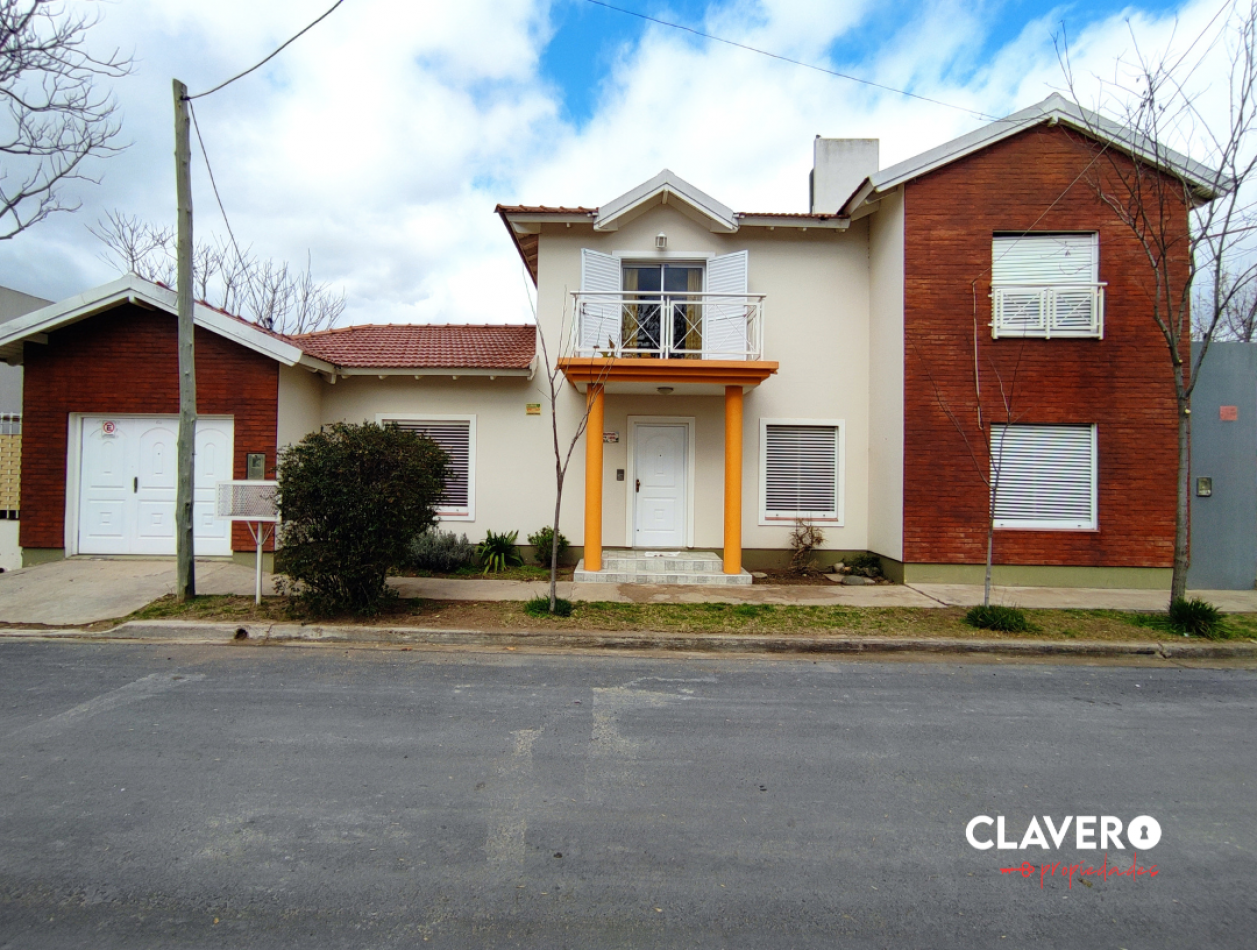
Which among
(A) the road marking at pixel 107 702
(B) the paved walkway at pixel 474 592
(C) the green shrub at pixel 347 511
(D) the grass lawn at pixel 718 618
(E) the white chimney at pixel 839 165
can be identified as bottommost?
(A) the road marking at pixel 107 702

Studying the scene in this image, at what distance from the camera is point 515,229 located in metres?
12.1

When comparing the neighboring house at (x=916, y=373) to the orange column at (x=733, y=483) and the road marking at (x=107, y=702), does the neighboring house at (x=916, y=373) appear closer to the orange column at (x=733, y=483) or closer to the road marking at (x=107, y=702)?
the orange column at (x=733, y=483)

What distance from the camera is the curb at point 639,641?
7.20 m

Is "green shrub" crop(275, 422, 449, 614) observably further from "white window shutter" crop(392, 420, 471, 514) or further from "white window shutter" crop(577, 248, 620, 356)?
"white window shutter" crop(577, 248, 620, 356)

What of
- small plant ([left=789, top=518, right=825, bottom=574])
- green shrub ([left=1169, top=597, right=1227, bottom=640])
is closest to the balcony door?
small plant ([left=789, top=518, right=825, bottom=574])

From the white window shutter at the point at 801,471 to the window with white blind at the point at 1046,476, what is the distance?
8.43ft

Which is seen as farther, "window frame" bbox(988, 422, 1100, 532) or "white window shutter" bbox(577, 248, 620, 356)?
"white window shutter" bbox(577, 248, 620, 356)

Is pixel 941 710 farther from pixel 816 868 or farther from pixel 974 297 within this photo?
pixel 974 297

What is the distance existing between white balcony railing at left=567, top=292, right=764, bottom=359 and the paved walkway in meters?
3.84

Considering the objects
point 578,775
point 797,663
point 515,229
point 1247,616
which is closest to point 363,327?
point 515,229

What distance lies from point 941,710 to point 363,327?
12378mm

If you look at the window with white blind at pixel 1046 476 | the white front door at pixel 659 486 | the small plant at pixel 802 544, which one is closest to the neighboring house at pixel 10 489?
the white front door at pixel 659 486

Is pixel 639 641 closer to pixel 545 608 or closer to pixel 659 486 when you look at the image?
pixel 545 608

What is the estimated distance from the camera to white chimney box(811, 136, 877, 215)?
13.7 meters
